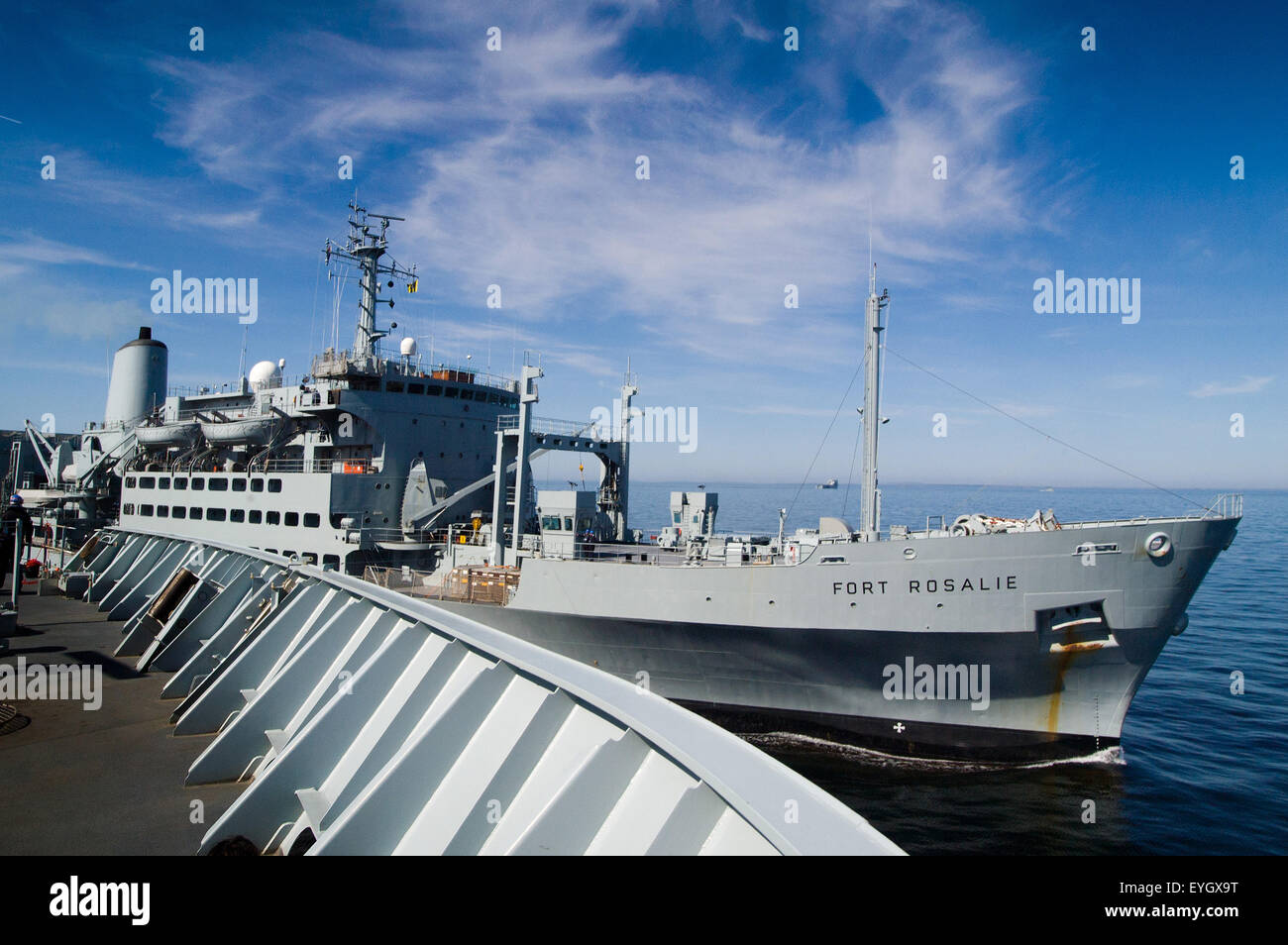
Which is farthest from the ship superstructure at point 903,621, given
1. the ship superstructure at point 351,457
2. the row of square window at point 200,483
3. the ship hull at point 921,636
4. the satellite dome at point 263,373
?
the satellite dome at point 263,373

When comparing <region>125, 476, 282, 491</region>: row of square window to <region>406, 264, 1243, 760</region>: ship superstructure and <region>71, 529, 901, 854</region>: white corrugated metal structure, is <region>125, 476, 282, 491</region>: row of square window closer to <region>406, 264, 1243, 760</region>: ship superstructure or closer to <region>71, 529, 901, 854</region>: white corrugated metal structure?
<region>406, 264, 1243, 760</region>: ship superstructure

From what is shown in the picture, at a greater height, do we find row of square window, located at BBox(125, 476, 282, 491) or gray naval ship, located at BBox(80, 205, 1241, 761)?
row of square window, located at BBox(125, 476, 282, 491)

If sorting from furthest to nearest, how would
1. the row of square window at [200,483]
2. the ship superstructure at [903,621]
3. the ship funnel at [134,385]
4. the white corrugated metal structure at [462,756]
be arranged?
the ship funnel at [134,385], the row of square window at [200,483], the ship superstructure at [903,621], the white corrugated metal structure at [462,756]

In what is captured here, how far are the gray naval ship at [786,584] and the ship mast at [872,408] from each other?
54 millimetres

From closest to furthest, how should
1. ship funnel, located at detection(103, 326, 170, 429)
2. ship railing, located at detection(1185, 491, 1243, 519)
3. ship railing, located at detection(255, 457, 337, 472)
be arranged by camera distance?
ship railing, located at detection(1185, 491, 1243, 519) → ship railing, located at detection(255, 457, 337, 472) → ship funnel, located at detection(103, 326, 170, 429)

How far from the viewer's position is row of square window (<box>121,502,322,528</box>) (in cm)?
2247

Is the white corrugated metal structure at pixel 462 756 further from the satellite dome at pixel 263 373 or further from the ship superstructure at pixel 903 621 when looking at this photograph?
the satellite dome at pixel 263 373

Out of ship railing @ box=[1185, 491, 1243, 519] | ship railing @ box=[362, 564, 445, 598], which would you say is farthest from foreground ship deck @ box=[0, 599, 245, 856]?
ship railing @ box=[1185, 491, 1243, 519]

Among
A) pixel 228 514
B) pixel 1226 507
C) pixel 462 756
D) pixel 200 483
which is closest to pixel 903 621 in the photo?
pixel 1226 507

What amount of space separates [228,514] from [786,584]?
20047 millimetres

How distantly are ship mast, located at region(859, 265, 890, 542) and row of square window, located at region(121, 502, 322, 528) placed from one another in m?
15.8

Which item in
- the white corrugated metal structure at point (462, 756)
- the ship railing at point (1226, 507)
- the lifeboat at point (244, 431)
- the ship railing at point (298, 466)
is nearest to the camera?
the white corrugated metal structure at point (462, 756)

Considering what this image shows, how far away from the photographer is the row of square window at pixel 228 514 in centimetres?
2247

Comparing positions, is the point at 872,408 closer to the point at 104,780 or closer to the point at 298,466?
the point at 104,780
